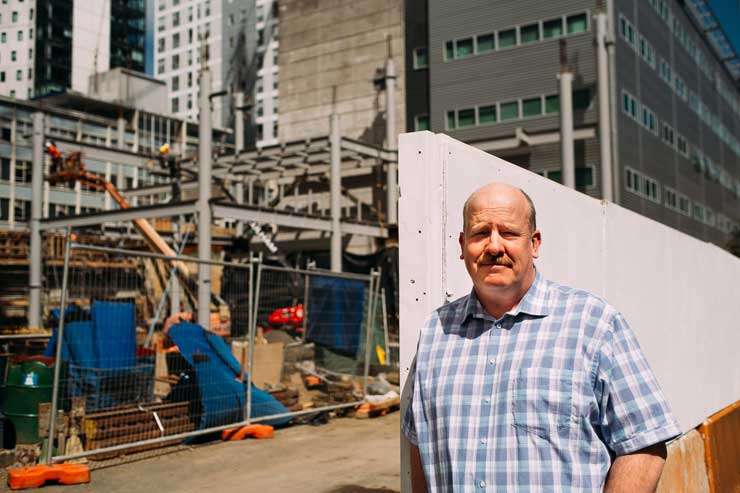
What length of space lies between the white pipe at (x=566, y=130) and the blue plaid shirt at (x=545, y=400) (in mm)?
22660

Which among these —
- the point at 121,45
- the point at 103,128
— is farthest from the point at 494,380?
the point at 103,128

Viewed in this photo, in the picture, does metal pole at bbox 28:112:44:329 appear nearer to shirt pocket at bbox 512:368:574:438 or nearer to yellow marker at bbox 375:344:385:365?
yellow marker at bbox 375:344:385:365

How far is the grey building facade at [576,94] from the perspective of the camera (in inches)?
1011

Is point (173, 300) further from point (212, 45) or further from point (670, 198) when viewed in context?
point (670, 198)

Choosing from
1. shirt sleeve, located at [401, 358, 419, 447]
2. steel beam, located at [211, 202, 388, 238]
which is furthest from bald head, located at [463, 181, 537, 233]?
steel beam, located at [211, 202, 388, 238]

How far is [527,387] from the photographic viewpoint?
89.8 inches

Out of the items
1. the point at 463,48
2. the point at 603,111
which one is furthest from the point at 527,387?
the point at 463,48

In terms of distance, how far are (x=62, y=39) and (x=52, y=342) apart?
4705mm

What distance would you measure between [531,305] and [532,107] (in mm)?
26493

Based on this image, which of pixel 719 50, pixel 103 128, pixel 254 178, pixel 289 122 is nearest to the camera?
pixel 103 128

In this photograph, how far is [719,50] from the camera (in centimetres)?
4584

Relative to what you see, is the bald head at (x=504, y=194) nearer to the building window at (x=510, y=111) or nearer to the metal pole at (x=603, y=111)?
the metal pole at (x=603, y=111)

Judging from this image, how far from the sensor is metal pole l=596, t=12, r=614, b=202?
2486cm

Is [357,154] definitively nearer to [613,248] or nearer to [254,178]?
[254,178]
